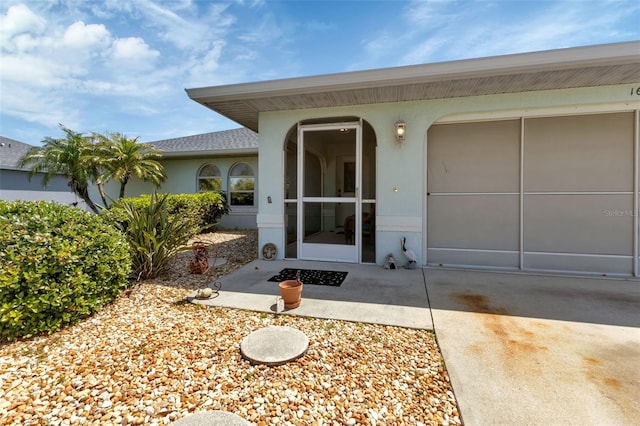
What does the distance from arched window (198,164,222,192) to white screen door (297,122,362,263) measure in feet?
20.8

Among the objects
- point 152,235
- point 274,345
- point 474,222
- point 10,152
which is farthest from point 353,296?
point 10,152

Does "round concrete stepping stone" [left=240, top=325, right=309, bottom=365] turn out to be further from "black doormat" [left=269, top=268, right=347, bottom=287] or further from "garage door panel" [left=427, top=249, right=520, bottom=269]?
"garage door panel" [left=427, top=249, right=520, bottom=269]

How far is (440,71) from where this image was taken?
13.0ft

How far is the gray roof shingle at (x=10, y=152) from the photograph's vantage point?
1097cm

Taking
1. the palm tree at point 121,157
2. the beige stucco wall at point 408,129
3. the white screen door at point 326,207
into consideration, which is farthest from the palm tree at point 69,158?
the white screen door at point 326,207

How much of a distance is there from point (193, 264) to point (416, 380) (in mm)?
4057

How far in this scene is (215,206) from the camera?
9977 millimetres

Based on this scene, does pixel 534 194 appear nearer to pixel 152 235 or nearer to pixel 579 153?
pixel 579 153

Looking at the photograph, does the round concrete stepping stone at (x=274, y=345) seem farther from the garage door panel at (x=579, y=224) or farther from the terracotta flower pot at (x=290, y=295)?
the garage door panel at (x=579, y=224)

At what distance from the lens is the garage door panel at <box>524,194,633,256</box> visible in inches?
180

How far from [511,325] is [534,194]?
3.08m

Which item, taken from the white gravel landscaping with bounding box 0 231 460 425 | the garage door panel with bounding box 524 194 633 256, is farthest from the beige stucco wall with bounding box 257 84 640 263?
the white gravel landscaping with bounding box 0 231 460 425

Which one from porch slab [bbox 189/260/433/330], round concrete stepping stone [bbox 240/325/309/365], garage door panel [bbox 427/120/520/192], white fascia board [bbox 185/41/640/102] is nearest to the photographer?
round concrete stepping stone [bbox 240/325/309/365]

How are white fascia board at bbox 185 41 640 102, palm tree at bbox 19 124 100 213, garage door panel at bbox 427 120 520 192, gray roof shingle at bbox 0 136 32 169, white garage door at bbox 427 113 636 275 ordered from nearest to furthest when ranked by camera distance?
white fascia board at bbox 185 41 640 102, white garage door at bbox 427 113 636 275, garage door panel at bbox 427 120 520 192, palm tree at bbox 19 124 100 213, gray roof shingle at bbox 0 136 32 169
